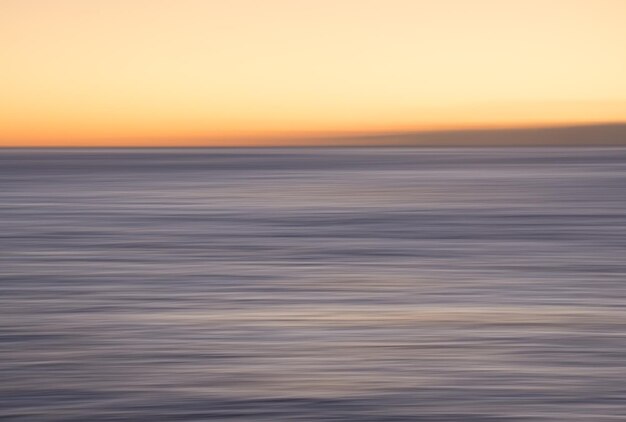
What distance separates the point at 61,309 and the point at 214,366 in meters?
2.76

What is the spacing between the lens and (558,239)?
55.5ft

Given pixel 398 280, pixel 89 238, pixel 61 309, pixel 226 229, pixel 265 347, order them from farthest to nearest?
1. pixel 226 229
2. pixel 89 238
3. pixel 398 280
4. pixel 61 309
5. pixel 265 347

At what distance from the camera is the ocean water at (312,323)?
6348mm

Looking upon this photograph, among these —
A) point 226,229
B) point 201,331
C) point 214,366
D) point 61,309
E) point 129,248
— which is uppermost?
point 226,229

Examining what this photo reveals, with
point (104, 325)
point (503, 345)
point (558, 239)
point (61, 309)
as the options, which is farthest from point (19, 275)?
point (558, 239)

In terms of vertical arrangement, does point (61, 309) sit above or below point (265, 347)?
above

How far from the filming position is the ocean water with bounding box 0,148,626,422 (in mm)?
6348

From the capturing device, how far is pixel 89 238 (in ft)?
54.9

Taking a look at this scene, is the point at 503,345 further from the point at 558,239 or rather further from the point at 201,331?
the point at 558,239

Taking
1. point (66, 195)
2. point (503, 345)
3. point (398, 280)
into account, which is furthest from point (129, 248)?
point (66, 195)

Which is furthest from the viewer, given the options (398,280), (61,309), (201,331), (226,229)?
(226,229)

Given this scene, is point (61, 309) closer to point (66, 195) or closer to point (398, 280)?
point (398, 280)

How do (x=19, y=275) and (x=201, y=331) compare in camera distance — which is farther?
(x=19, y=275)

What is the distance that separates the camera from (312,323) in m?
8.94
